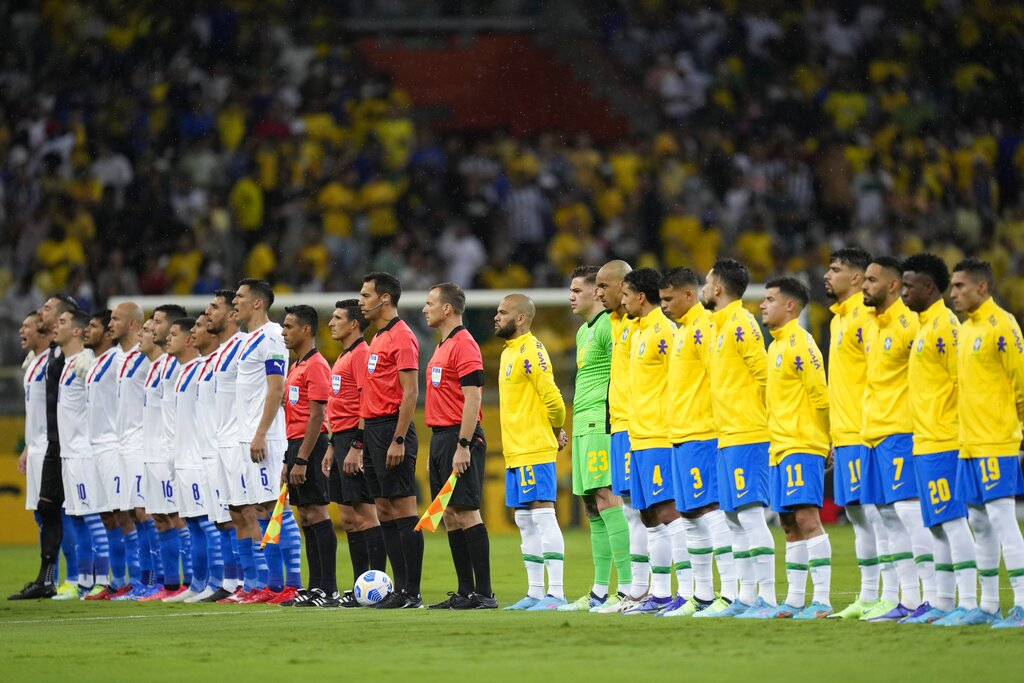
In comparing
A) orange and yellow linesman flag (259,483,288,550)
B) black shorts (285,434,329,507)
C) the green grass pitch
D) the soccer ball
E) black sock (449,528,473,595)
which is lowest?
the green grass pitch

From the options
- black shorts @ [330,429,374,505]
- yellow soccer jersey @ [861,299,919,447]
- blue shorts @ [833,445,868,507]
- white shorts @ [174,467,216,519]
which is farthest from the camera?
white shorts @ [174,467,216,519]

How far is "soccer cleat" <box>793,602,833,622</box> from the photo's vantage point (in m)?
→ 10.8

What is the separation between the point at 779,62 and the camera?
3014cm

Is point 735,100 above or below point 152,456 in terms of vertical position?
above

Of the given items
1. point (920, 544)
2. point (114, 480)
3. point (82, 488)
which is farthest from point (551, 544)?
Result: point (82, 488)

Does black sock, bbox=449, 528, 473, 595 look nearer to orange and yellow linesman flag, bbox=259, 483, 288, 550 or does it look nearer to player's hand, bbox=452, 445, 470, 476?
player's hand, bbox=452, 445, 470, 476

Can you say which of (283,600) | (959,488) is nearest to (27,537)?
(283,600)

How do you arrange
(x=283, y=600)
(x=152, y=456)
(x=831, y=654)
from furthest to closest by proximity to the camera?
(x=152, y=456), (x=283, y=600), (x=831, y=654)

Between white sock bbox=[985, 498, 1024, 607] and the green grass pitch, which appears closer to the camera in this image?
the green grass pitch

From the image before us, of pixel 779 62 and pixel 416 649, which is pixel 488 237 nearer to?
pixel 779 62

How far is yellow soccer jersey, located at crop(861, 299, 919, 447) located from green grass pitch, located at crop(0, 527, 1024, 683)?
1307 mm

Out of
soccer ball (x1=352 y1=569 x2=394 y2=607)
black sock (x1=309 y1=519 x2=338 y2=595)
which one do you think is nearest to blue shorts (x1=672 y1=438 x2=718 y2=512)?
soccer ball (x1=352 y1=569 x2=394 y2=607)

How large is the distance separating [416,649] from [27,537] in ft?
44.4

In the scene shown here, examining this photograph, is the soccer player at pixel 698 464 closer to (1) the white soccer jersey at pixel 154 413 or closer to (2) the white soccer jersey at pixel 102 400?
(1) the white soccer jersey at pixel 154 413
